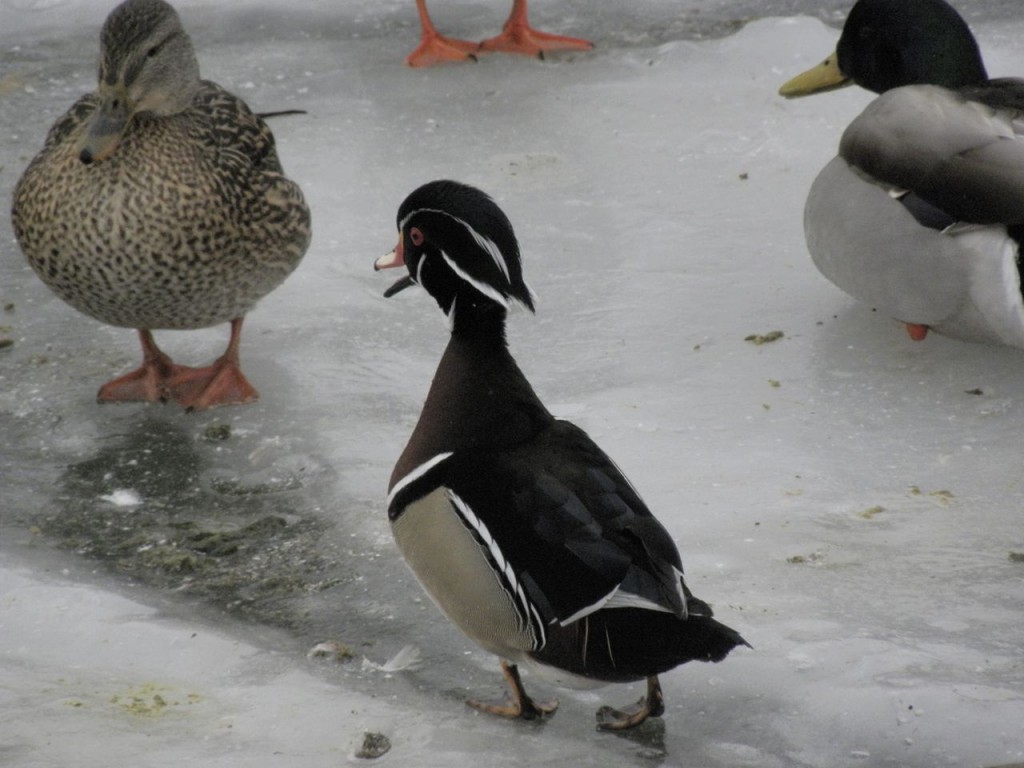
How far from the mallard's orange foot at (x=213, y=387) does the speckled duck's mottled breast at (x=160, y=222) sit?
15cm

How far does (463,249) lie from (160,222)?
144 cm

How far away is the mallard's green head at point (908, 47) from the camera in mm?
4891

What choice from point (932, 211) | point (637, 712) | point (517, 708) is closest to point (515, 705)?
point (517, 708)

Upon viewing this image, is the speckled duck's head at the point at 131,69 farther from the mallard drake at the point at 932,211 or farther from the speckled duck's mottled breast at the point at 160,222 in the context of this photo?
the mallard drake at the point at 932,211

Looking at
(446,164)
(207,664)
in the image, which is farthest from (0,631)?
(446,164)

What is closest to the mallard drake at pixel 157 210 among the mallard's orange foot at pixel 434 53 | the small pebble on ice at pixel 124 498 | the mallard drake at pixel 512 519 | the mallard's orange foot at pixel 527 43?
the small pebble on ice at pixel 124 498

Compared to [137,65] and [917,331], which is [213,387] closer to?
[137,65]

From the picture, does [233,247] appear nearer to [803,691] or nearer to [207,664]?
[207,664]

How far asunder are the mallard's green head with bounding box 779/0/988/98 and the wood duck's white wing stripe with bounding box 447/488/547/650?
2877 millimetres

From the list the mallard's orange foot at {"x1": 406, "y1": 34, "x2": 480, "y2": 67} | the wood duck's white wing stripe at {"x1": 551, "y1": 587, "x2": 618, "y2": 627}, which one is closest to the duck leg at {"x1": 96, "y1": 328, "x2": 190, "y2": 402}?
the wood duck's white wing stripe at {"x1": 551, "y1": 587, "x2": 618, "y2": 627}

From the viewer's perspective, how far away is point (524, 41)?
23.1ft

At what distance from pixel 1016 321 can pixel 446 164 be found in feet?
8.28

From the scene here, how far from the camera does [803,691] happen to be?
284 centimetres

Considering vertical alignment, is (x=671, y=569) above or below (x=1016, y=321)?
above
